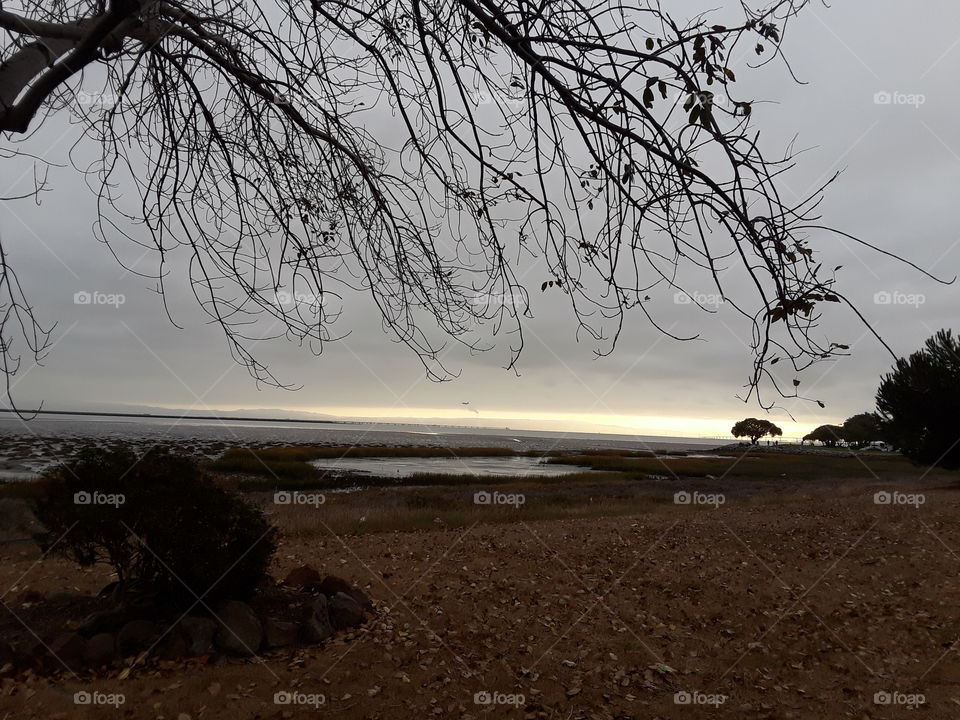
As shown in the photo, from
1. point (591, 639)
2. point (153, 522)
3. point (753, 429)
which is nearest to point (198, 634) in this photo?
point (153, 522)

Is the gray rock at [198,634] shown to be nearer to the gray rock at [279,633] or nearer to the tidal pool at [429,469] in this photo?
the gray rock at [279,633]

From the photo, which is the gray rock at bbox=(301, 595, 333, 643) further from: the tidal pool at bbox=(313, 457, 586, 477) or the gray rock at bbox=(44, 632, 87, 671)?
the tidal pool at bbox=(313, 457, 586, 477)

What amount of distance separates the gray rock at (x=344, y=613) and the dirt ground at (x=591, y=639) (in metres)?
0.21

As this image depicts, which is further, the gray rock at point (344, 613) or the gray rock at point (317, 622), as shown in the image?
the gray rock at point (344, 613)

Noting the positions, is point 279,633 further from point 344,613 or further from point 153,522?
point 153,522

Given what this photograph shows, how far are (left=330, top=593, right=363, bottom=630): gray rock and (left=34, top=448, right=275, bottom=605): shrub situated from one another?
1084mm

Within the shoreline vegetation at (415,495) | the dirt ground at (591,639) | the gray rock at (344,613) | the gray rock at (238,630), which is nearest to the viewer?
the dirt ground at (591,639)

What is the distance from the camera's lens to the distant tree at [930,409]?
2931cm

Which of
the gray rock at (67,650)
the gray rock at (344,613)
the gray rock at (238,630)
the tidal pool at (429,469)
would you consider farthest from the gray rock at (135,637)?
the tidal pool at (429,469)

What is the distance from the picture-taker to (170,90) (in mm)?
4648

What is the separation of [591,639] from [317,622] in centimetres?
322

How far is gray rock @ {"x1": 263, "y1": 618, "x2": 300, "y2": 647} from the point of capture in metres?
6.91

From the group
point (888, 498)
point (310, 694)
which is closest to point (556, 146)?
point (310, 694)

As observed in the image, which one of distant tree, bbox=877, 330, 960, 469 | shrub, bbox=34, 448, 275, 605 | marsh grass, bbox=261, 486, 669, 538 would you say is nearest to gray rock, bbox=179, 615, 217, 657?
shrub, bbox=34, 448, 275, 605
